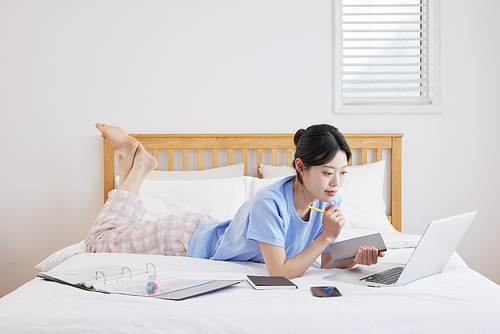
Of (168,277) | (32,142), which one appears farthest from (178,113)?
(168,277)

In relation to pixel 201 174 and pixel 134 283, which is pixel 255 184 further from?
pixel 134 283

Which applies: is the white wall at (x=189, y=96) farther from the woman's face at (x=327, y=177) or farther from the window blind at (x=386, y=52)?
the woman's face at (x=327, y=177)

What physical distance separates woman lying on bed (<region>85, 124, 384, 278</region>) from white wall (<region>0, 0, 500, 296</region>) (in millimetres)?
863

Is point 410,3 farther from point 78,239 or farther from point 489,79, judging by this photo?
point 78,239

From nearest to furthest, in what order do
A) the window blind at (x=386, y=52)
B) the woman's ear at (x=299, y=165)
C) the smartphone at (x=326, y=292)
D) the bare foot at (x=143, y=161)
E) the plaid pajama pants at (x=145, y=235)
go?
the smartphone at (x=326, y=292) → the woman's ear at (x=299, y=165) → the plaid pajama pants at (x=145, y=235) → the bare foot at (x=143, y=161) → the window blind at (x=386, y=52)

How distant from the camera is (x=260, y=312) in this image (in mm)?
770

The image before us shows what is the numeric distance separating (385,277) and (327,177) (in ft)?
1.06

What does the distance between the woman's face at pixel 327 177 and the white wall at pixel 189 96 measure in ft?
4.12

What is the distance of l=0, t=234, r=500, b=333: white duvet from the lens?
739 mm

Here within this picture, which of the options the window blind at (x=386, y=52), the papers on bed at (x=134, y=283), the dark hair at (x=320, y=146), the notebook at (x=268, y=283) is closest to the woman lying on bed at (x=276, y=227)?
the dark hair at (x=320, y=146)

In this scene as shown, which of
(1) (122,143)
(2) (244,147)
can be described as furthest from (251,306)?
(2) (244,147)

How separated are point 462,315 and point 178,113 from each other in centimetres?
190

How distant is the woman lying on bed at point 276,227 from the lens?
1.11m

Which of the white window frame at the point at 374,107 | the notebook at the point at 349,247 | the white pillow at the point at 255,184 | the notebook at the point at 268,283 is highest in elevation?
the white window frame at the point at 374,107
